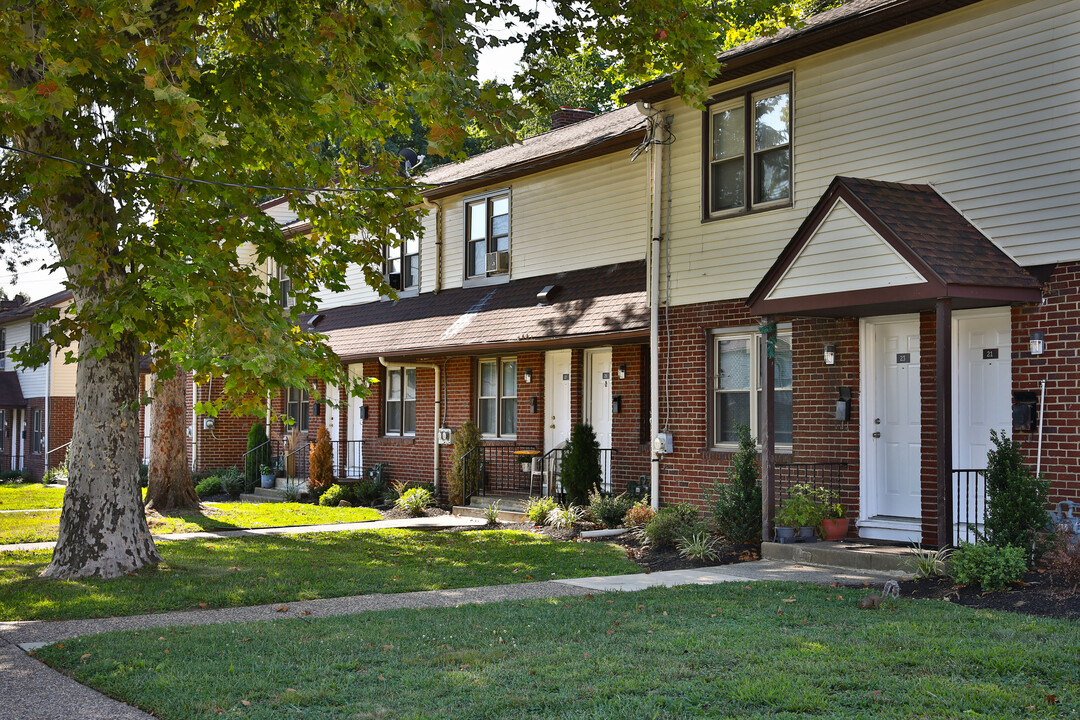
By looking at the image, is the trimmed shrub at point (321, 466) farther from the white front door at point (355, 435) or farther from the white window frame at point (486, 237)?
the white window frame at point (486, 237)

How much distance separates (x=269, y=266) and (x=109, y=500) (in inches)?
677

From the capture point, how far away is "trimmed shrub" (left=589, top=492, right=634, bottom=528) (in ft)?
47.3

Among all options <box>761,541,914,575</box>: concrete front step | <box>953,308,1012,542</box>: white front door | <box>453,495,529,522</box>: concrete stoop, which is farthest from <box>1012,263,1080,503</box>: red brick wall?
<box>453,495,529,522</box>: concrete stoop

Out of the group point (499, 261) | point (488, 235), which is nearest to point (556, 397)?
point (499, 261)

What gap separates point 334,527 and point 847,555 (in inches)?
339

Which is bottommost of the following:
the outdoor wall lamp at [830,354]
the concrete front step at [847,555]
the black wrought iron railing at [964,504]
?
the concrete front step at [847,555]

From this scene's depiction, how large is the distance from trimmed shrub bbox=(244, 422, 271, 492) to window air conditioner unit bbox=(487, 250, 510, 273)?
929 cm

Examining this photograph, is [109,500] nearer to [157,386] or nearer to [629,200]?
[157,386]

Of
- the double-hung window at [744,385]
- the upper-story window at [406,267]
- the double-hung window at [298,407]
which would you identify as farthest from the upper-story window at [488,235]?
the double-hung window at [298,407]

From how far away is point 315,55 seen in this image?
9.73 m

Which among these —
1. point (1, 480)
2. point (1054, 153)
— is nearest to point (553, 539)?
point (1054, 153)

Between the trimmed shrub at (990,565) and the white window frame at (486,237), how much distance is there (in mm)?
11092

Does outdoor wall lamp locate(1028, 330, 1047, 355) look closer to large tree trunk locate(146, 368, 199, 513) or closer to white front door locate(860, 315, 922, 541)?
white front door locate(860, 315, 922, 541)

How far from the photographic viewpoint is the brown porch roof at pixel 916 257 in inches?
366
